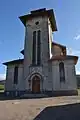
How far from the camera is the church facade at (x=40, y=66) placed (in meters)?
22.8

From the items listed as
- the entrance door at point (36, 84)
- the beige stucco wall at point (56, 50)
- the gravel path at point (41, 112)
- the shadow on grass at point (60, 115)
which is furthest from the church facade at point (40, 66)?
the shadow on grass at point (60, 115)

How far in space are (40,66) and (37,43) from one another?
4.20 m

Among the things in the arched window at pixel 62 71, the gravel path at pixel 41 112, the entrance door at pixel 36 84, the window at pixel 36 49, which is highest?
the window at pixel 36 49

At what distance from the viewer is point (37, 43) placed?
85.4 feet

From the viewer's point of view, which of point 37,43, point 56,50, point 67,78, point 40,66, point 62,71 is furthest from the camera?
point 56,50

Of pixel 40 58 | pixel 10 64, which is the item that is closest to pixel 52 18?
pixel 40 58

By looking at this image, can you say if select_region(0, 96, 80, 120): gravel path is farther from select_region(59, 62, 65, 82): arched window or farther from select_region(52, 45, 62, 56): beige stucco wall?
select_region(52, 45, 62, 56): beige stucco wall

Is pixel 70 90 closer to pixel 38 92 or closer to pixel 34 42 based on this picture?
pixel 38 92

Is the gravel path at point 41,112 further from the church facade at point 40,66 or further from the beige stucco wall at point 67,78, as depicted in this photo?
the church facade at point 40,66

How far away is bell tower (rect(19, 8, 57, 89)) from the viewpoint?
24.2 meters

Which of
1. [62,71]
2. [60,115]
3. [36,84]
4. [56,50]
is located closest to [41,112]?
[60,115]

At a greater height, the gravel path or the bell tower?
the bell tower

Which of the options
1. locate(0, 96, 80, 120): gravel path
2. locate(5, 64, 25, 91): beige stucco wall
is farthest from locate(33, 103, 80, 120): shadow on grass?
locate(5, 64, 25, 91): beige stucco wall

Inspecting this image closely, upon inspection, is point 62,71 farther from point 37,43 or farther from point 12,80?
point 12,80
